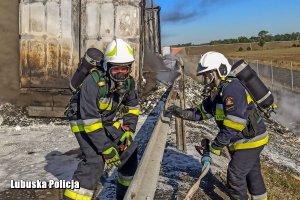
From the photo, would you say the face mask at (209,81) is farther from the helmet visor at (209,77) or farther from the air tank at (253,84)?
the air tank at (253,84)

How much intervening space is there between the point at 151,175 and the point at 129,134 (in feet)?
4.24

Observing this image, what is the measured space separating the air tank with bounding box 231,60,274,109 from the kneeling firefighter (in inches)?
Answer: 51.6

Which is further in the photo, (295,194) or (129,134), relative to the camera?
(295,194)

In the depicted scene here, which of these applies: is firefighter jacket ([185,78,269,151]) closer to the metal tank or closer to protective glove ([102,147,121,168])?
protective glove ([102,147,121,168])

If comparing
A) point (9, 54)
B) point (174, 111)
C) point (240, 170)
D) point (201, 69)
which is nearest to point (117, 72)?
point (201, 69)

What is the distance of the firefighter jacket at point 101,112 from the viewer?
4.17 m

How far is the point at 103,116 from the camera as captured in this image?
15.2 feet

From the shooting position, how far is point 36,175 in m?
6.08

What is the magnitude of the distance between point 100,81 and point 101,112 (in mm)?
459

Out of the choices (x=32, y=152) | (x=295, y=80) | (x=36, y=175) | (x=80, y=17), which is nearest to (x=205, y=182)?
(x=36, y=175)

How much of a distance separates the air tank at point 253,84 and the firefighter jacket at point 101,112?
1.31 metres

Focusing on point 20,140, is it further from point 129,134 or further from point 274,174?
point 274,174

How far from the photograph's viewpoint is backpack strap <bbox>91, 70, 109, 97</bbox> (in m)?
4.26

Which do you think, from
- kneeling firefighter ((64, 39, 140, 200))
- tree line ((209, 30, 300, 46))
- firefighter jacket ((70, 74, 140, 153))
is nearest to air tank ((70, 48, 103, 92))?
kneeling firefighter ((64, 39, 140, 200))
